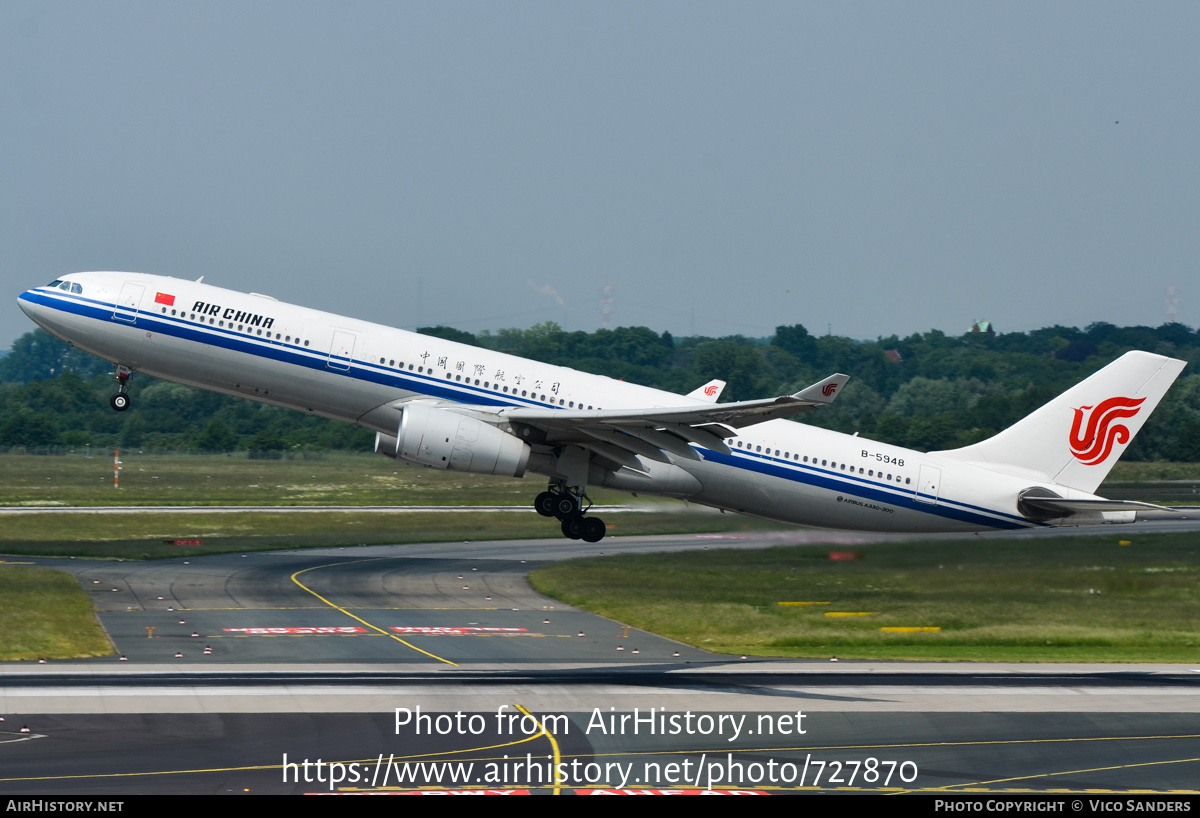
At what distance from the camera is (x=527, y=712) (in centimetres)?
2745

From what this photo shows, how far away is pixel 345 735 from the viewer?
25000 mm

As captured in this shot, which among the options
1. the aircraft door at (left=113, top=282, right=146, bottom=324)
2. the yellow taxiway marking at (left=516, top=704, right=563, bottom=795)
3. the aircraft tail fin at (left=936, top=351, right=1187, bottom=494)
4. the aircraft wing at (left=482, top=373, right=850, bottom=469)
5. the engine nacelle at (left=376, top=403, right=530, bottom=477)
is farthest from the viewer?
the aircraft tail fin at (left=936, top=351, right=1187, bottom=494)

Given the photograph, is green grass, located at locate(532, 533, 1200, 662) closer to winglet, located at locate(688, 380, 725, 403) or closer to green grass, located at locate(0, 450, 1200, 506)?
winglet, located at locate(688, 380, 725, 403)

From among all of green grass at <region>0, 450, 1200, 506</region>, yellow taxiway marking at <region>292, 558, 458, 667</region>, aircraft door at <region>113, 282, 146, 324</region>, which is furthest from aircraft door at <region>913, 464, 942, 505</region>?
green grass at <region>0, 450, 1200, 506</region>

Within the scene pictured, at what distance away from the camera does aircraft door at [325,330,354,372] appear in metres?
35.1

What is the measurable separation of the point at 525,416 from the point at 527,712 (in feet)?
30.9

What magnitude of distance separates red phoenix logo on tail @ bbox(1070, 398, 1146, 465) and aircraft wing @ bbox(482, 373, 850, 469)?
11973mm

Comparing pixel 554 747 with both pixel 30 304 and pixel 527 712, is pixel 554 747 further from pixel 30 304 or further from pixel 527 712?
pixel 30 304

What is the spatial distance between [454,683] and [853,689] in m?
9.93

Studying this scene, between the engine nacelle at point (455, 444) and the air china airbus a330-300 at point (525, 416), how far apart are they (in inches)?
1.6

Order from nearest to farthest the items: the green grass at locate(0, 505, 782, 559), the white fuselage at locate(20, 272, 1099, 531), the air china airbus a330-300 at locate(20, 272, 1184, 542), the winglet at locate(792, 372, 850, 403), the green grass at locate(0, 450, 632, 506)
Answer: the winglet at locate(792, 372, 850, 403) → the air china airbus a330-300 at locate(20, 272, 1184, 542) → the white fuselage at locate(20, 272, 1099, 531) → the green grass at locate(0, 505, 782, 559) → the green grass at locate(0, 450, 632, 506)

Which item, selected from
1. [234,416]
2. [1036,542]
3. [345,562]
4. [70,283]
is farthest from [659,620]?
[234,416]

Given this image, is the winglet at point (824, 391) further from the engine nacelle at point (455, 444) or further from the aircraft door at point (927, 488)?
the aircraft door at point (927, 488)

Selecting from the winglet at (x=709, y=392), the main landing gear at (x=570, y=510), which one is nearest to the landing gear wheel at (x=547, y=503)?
the main landing gear at (x=570, y=510)
